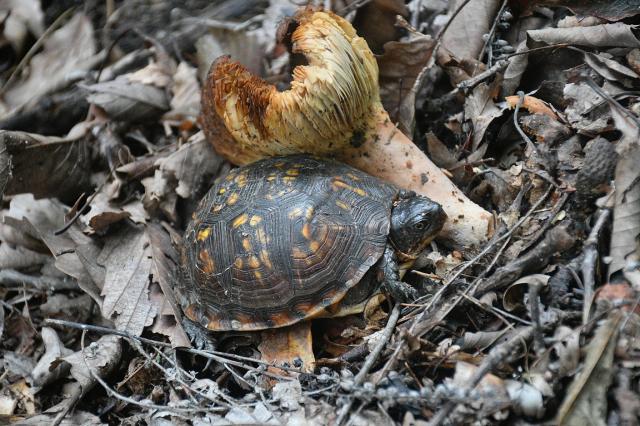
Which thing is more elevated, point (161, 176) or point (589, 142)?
point (589, 142)

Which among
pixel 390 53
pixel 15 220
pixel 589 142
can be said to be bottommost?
pixel 15 220

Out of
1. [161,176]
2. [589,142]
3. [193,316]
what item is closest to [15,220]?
[161,176]

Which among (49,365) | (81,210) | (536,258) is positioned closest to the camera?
(536,258)

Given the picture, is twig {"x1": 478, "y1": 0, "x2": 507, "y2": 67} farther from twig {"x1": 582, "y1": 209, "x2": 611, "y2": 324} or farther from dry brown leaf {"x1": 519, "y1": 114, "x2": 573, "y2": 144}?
twig {"x1": 582, "y1": 209, "x2": 611, "y2": 324}

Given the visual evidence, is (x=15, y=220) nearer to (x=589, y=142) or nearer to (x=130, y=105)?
(x=130, y=105)

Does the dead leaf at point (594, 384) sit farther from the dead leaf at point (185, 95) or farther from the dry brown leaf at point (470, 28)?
the dead leaf at point (185, 95)

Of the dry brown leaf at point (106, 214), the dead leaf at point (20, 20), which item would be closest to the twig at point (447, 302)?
the dry brown leaf at point (106, 214)

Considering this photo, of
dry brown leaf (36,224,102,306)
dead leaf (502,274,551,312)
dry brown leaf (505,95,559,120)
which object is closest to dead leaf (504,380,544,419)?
dead leaf (502,274,551,312)

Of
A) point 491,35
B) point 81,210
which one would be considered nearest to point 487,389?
point 491,35

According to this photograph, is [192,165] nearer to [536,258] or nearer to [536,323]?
[536,258]
